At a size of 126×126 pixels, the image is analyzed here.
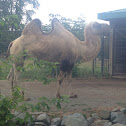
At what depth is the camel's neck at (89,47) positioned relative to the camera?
6.17m

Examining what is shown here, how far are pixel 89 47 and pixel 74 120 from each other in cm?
272

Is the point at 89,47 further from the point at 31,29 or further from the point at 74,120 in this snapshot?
the point at 74,120

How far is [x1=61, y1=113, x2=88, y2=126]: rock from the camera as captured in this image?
4.01m

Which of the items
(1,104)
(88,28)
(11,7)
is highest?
(11,7)

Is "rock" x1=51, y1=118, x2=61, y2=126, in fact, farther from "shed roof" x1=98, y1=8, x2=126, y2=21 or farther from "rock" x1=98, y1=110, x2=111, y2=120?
"shed roof" x1=98, y1=8, x2=126, y2=21

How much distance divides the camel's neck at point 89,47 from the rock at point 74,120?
2310 mm

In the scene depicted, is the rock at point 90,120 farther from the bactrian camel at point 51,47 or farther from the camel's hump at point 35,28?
the camel's hump at point 35,28

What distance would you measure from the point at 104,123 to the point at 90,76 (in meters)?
6.14

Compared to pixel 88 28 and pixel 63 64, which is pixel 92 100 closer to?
pixel 63 64

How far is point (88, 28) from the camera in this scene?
6309mm

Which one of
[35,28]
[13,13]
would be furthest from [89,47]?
[13,13]

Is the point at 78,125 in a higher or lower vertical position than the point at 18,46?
lower

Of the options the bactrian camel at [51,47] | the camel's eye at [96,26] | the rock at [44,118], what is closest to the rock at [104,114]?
the rock at [44,118]

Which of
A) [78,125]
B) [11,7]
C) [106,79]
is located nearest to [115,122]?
[78,125]
